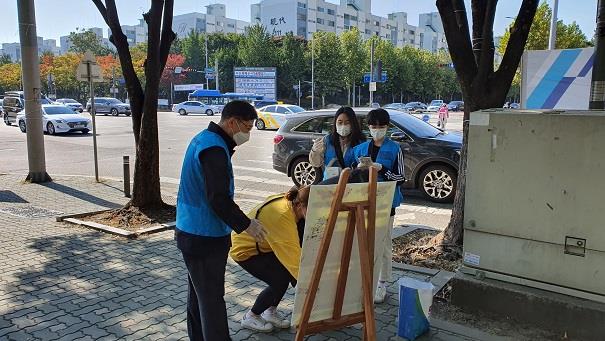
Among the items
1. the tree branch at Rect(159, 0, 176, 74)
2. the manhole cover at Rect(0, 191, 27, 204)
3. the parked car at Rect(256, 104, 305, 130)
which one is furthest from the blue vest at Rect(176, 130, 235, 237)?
the parked car at Rect(256, 104, 305, 130)

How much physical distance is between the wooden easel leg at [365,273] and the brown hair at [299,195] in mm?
442

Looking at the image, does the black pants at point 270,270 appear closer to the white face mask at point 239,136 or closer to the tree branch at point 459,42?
the white face mask at point 239,136

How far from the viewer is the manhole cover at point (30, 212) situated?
766 centimetres

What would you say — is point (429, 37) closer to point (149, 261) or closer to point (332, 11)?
point (332, 11)

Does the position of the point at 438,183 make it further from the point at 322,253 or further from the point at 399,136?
the point at 322,253

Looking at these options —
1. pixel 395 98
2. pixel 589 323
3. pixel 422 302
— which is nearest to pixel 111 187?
pixel 422 302

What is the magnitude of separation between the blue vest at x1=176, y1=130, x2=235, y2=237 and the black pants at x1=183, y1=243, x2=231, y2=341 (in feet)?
0.54

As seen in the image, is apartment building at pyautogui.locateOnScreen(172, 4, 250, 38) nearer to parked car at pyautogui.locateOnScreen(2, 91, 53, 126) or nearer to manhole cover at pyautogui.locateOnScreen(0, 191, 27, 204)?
parked car at pyautogui.locateOnScreen(2, 91, 53, 126)

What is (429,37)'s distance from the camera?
155875 millimetres

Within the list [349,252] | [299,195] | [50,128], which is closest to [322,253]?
[349,252]

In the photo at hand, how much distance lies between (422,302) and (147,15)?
17.8 feet

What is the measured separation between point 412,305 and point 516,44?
2.96m

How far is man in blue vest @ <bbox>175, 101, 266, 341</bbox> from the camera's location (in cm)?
282

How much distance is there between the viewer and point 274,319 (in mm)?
3779
